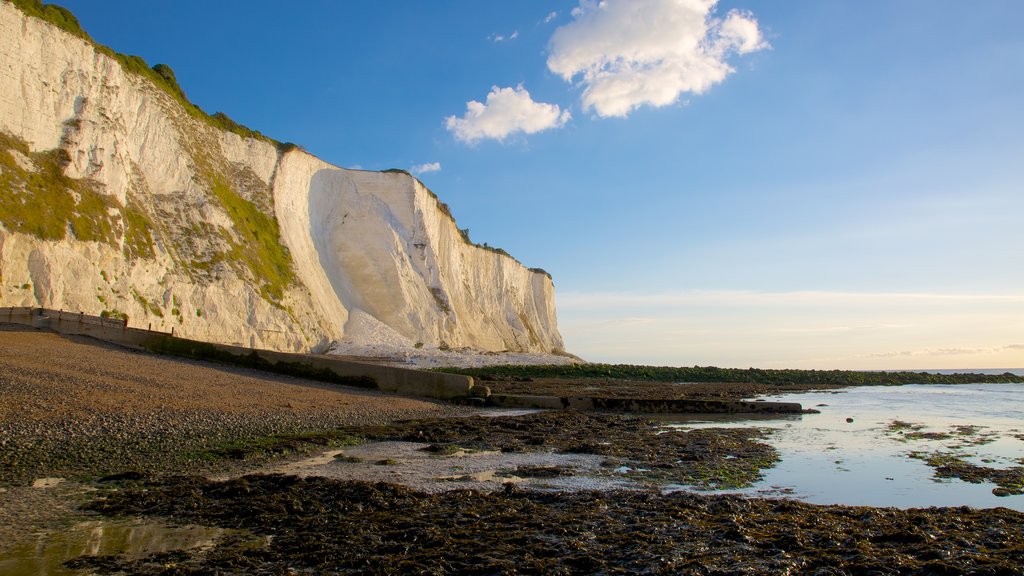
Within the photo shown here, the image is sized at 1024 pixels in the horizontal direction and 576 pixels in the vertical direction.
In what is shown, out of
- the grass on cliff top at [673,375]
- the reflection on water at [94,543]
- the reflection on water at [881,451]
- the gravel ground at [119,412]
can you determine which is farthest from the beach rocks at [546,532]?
the grass on cliff top at [673,375]

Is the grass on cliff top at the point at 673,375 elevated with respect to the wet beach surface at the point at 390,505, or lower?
elevated

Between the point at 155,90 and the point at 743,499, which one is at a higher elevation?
the point at 155,90

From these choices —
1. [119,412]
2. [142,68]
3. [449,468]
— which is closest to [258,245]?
[142,68]

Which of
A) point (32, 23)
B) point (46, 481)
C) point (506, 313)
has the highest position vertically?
point (32, 23)

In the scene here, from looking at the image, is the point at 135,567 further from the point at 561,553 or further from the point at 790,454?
the point at 790,454

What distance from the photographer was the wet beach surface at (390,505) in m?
4.12

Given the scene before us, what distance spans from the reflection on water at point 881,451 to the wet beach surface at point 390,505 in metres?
0.61

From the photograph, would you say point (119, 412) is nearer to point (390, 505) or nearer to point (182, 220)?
point (390, 505)

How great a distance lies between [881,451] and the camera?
394 inches

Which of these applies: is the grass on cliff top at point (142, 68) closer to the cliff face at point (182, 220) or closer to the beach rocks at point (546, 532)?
the cliff face at point (182, 220)

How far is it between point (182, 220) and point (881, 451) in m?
27.3

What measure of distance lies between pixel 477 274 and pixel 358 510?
2025 inches

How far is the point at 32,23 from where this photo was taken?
75.4 ft

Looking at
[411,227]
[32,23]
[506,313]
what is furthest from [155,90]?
[506,313]
